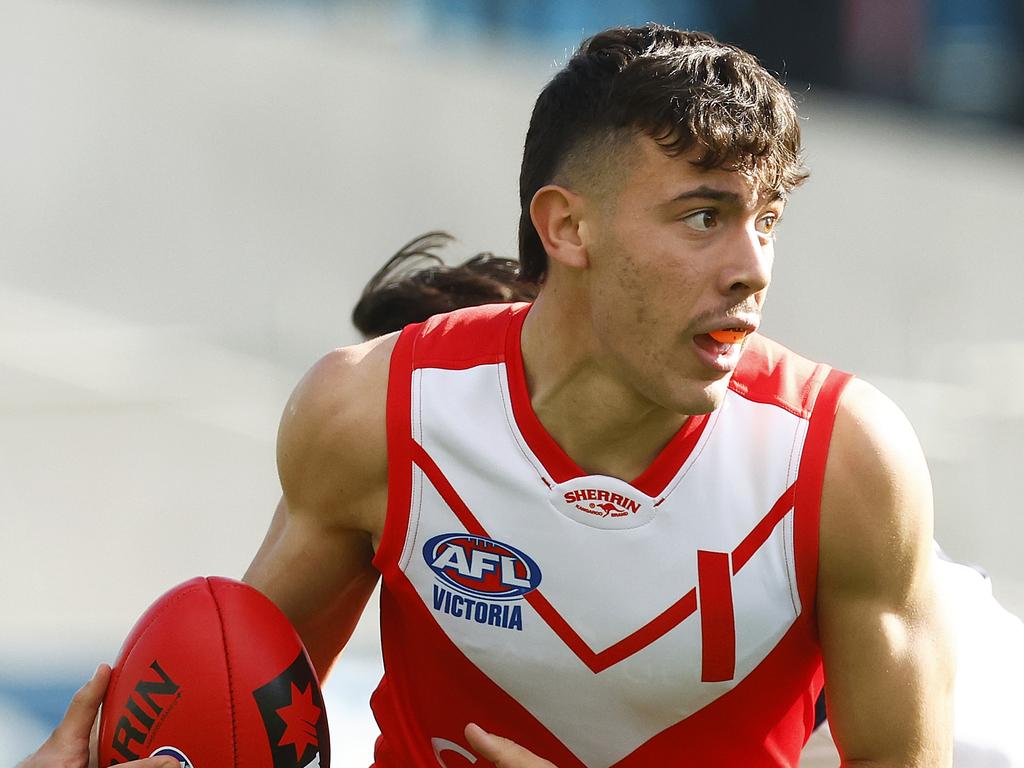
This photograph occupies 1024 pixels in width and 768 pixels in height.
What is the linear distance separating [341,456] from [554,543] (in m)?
0.48

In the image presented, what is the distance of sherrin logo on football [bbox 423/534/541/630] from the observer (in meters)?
3.21

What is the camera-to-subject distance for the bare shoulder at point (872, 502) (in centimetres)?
297

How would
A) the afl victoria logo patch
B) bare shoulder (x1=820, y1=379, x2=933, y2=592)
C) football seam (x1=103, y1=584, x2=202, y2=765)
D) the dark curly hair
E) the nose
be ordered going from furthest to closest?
the dark curly hair
football seam (x1=103, y1=584, x2=202, y2=765)
the afl victoria logo patch
bare shoulder (x1=820, y1=379, x2=933, y2=592)
the nose

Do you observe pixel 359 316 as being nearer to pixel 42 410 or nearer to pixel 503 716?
pixel 503 716

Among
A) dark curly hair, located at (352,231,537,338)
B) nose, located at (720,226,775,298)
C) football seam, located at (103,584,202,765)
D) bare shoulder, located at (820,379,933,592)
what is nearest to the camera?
nose, located at (720,226,775,298)

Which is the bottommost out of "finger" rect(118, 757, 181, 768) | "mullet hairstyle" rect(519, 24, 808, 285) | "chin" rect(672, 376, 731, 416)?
"finger" rect(118, 757, 181, 768)

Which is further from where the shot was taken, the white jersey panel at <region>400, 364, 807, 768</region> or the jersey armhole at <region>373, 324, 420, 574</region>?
the jersey armhole at <region>373, 324, 420, 574</region>

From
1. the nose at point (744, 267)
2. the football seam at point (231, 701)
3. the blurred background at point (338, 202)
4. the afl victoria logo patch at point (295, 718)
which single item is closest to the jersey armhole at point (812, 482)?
the nose at point (744, 267)

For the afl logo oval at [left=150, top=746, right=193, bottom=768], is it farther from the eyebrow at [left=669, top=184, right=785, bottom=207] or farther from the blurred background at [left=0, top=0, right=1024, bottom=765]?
the blurred background at [left=0, top=0, right=1024, bottom=765]

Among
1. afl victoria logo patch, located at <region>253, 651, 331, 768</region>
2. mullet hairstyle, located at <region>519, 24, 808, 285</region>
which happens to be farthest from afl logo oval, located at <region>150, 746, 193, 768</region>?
mullet hairstyle, located at <region>519, 24, 808, 285</region>

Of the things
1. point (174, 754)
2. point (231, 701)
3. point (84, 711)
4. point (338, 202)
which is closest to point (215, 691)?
point (231, 701)

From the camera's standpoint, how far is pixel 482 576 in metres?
3.24

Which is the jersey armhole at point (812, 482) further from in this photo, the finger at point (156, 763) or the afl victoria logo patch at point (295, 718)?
the finger at point (156, 763)

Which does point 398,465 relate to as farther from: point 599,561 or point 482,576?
point 599,561
